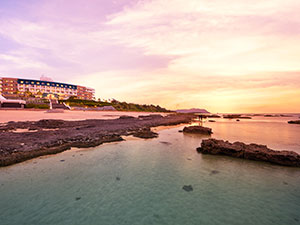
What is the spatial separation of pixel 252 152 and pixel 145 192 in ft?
24.3

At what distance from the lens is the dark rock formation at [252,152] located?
7.61 meters

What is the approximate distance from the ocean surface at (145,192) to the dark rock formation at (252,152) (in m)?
0.48

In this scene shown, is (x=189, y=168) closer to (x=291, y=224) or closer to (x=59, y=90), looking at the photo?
(x=291, y=224)

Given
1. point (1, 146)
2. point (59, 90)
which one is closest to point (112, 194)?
point (1, 146)

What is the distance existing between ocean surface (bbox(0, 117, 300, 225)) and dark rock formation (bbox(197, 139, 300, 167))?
19.1 inches

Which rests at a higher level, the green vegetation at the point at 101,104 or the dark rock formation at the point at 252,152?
the green vegetation at the point at 101,104

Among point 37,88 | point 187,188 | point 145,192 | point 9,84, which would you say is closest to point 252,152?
point 187,188

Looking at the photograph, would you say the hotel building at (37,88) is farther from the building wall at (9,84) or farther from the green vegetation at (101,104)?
the green vegetation at (101,104)

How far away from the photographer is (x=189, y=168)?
23.6 feet

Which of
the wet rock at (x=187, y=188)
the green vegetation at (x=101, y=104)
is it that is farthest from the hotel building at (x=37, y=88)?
the wet rock at (x=187, y=188)

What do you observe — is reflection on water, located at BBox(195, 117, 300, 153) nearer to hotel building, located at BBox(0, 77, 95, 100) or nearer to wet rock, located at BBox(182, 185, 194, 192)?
wet rock, located at BBox(182, 185, 194, 192)

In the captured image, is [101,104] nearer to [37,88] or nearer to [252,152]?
[37,88]

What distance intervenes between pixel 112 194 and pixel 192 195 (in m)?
2.84

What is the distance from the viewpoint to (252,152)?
8430 millimetres
